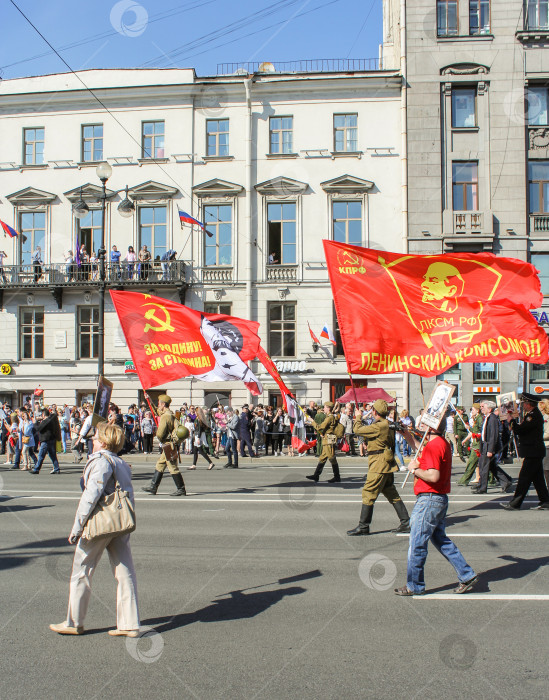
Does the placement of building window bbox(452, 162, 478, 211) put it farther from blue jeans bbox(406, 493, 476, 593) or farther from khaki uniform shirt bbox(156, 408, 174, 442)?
blue jeans bbox(406, 493, 476, 593)

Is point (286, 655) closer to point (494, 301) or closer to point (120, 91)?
point (494, 301)

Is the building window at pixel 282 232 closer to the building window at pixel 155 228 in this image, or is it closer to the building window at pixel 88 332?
the building window at pixel 155 228

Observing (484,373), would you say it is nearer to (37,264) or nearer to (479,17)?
(479,17)

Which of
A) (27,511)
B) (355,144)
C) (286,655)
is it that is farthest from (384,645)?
(355,144)

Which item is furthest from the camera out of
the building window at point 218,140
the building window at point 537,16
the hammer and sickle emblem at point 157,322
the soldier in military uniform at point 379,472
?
the building window at point 218,140

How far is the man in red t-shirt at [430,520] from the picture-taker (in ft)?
22.0

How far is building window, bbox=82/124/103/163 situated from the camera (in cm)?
3225

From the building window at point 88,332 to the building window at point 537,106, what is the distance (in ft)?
67.6

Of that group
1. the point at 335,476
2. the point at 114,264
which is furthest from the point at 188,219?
the point at 335,476

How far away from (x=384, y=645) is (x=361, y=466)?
1450 cm

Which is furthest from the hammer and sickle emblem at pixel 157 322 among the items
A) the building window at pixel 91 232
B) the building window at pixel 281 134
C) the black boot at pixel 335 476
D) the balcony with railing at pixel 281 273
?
the building window at pixel 91 232

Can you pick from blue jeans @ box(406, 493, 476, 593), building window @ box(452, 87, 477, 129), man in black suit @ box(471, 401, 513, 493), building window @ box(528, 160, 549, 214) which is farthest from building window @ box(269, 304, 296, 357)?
blue jeans @ box(406, 493, 476, 593)

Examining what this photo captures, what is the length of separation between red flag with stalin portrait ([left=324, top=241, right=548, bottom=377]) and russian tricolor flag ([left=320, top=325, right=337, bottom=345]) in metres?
19.2

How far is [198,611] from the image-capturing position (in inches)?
251
